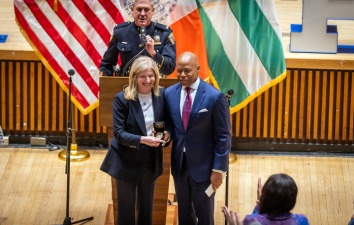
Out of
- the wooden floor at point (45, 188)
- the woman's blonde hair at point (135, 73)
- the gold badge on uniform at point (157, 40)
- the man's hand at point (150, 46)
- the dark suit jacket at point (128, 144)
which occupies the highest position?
the gold badge on uniform at point (157, 40)

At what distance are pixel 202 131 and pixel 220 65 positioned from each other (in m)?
1.77

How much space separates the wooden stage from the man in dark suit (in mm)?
1043

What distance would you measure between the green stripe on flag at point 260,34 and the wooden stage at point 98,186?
92 cm

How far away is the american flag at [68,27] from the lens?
4.80 m

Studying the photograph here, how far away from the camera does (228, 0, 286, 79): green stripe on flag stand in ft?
15.4

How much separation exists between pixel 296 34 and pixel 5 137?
303 cm

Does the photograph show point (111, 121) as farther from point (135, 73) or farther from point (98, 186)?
point (98, 186)

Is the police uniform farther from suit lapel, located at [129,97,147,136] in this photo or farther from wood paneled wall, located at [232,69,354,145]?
wood paneled wall, located at [232,69,354,145]

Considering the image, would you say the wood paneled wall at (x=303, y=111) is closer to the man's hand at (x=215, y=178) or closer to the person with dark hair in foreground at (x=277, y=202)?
the man's hand at (x=215, y=178)

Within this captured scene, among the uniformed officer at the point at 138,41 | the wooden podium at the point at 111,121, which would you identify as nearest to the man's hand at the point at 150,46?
the uniformed officer at the point at 138,41

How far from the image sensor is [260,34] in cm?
472

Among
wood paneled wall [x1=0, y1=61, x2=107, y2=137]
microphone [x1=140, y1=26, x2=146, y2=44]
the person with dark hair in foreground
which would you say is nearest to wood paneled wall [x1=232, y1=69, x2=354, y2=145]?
wood paneled wall [x1=0, y1=61, x2=107, y2=137]

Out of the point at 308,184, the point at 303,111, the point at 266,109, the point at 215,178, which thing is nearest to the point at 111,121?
the point at 215,178

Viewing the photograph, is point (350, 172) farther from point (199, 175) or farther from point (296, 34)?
point (199, 175)
